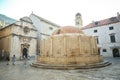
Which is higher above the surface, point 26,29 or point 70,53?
point 26,29

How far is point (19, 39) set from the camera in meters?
21.7

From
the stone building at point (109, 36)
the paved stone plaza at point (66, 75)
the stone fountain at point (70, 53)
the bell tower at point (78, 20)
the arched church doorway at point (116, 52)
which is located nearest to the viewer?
the paved stone plaza at point (66, 75)

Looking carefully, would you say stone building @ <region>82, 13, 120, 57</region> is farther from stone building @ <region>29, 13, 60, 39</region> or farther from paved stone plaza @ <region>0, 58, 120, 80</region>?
paved stone plaza @ <region>0, 58, 120, 80</region>

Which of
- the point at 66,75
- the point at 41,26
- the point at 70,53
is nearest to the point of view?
the point at 66,75

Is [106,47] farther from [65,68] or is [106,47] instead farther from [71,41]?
[65,68]

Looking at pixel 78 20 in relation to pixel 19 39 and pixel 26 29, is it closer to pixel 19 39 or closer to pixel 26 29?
pixel 26 29

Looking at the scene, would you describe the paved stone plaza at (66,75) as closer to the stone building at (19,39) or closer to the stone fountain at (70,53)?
the stone fountain at (70,53)

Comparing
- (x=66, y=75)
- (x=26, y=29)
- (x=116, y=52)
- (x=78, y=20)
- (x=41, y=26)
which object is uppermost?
(x=78, y=20)

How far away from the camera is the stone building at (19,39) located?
67.3ft

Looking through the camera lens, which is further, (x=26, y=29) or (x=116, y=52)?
(x=116, y=52)

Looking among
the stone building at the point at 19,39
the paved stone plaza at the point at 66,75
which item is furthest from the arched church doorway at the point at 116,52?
the stone building at the point at 19,39

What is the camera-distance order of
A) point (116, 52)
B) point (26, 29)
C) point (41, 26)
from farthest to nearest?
point (41, 26)
point (116, 52)
point (26, 29)

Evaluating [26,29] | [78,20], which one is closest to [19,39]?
[26,29]

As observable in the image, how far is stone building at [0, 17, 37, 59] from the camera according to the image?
20520 millimetres
